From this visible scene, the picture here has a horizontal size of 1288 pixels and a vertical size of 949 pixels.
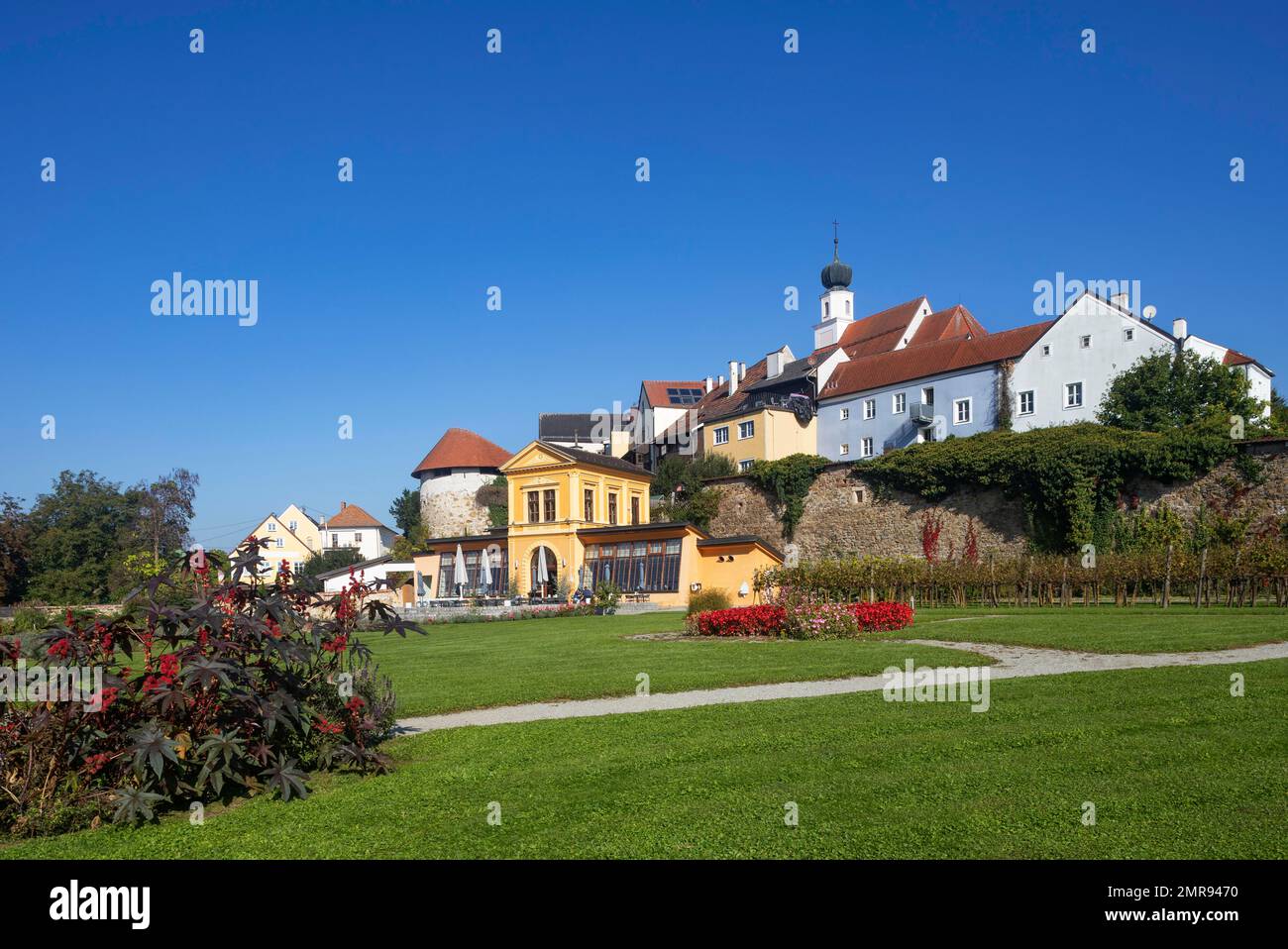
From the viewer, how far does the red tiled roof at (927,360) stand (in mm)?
44562

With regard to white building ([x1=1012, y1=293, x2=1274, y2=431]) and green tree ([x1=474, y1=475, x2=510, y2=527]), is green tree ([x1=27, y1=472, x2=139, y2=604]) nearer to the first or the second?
green tree ([x1=474, y1=475, x2=510, y2=527])

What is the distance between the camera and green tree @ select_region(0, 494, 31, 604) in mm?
43625

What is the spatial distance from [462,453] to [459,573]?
1004 inches

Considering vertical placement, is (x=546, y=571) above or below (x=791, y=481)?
below

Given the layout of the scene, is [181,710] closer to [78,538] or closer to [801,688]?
[801,688]

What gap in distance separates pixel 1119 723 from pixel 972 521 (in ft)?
101

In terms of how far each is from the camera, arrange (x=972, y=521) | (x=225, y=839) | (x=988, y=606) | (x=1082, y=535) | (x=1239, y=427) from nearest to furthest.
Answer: (x=225, y=839) → (x=988, y=606) → (x=1239, y=427) → (x=1082, y=535) → (x=972, y=521)

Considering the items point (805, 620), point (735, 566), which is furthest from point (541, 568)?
point (805, 620)

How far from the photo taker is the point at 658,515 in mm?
49000

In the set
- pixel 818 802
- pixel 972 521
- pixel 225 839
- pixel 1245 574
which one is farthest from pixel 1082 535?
pixel 225 839

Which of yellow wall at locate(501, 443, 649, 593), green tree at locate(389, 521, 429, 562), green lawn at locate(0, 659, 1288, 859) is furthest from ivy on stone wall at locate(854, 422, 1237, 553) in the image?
green tree at locate(389, 521, 429, 562)

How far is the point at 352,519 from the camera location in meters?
94.4

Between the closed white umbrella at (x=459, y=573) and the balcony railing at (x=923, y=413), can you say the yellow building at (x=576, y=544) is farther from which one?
the balcony railing at (x=923, y=413)
